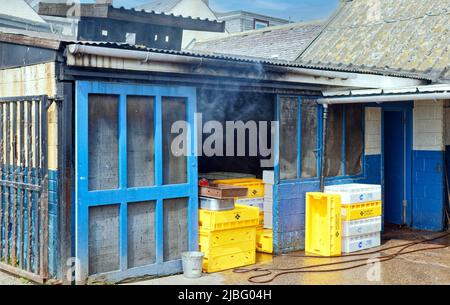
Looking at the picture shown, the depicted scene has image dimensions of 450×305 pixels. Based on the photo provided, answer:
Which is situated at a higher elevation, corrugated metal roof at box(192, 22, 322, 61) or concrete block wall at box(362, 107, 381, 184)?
corrugated metal roof at box(192, 22, 322, 61)

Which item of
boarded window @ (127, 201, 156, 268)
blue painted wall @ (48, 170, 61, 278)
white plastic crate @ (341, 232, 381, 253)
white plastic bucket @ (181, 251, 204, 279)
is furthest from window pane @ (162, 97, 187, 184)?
white plastic crate @ (341, 232, 381, 253)

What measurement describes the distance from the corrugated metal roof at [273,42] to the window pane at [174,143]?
7698 mm

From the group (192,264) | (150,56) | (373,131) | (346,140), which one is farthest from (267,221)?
(150,56)

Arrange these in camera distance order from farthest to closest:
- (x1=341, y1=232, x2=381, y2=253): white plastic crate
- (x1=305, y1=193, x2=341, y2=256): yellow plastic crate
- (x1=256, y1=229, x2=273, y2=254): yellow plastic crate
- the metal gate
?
(x1=341, y1=232, x2=381, y2=253): white plastic crate
(x1=256, y1=229, x2=273, y2=254): yellow plastic crate
(x1=305, y1=193, x2=341, y2=256): yellow plastic crate
the metal gate

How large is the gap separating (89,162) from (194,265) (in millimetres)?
1847

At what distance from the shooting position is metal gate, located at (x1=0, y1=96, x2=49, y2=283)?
6.41 meters

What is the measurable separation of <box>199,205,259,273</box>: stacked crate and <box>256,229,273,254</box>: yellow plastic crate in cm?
68

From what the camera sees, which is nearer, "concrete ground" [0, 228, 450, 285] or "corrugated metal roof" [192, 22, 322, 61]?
"concrete ground" [0, 228, 450, 285]

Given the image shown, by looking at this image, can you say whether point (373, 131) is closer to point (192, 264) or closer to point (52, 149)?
point (192, 264)

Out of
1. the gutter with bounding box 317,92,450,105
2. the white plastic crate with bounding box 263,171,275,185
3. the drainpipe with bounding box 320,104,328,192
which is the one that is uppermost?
the gutter with bounding box 317,92,450,105

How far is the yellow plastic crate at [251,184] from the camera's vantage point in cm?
870

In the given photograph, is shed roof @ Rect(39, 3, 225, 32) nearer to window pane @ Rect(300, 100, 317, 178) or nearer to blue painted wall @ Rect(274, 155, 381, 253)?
window pane @ Rect(300, 100, 317, 178)

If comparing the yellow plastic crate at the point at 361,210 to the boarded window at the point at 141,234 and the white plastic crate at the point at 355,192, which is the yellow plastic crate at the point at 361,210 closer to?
the white plastic crate at the point at 355,192
